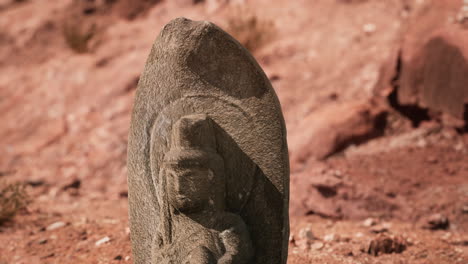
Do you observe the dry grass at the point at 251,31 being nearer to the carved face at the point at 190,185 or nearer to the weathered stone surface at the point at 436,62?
the weathered stone surface at the point at 436,62

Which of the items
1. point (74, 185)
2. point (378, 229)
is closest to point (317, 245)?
point (378, 229)

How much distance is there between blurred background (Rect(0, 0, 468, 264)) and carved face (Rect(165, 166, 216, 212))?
1.33m

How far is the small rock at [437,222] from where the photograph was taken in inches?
174

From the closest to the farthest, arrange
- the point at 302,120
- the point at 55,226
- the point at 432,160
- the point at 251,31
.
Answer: the point at 55,226 < the point at 432,160 < the point at 302,120 < the point at 251,31

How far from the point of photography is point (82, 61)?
825 centimetres

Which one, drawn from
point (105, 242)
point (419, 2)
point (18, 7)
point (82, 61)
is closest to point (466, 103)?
point (419, 2)

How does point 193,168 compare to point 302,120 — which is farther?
point 302,120

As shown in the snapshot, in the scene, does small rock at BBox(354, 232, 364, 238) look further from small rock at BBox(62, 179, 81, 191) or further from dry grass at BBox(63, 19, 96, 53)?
dry grass at BBox(63, 19, 96, 53)

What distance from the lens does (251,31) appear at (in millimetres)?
7359

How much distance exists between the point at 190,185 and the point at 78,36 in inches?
252

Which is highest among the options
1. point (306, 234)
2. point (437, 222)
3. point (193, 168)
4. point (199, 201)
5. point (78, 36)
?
point (78, 36)

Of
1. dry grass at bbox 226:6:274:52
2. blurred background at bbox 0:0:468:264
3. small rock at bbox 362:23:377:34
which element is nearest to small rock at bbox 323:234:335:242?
blurred background at bbox 0:0:468:264

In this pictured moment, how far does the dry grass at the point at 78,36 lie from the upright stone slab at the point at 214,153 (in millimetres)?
5892

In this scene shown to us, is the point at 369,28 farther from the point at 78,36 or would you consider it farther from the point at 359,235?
the point at 78,36
